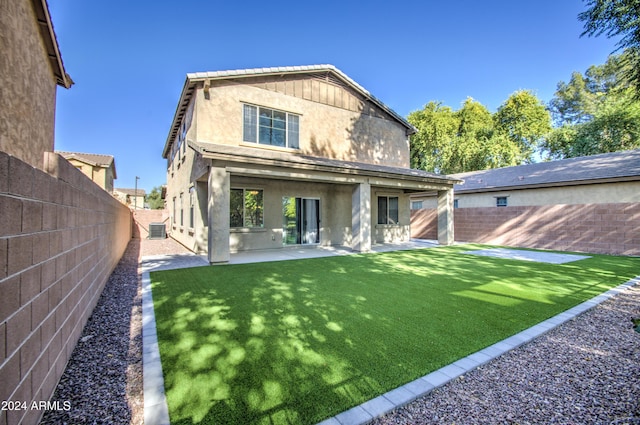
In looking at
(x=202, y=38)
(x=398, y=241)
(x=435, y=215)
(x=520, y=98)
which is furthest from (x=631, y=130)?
(x=202, y=38)

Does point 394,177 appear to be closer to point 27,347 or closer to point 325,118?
point 325,118

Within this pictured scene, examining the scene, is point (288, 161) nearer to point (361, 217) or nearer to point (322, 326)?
point (361, 217)

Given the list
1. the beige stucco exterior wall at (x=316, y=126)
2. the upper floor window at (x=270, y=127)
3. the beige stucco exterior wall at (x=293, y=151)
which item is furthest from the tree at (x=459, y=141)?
the upper floor window at (x=270, y=127)

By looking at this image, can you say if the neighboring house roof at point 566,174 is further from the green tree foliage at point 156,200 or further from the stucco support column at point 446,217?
the green tree foliage at point 156,200

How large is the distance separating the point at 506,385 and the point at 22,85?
32.3 feet

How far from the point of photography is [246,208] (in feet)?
37.4

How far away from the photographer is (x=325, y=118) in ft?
42.6

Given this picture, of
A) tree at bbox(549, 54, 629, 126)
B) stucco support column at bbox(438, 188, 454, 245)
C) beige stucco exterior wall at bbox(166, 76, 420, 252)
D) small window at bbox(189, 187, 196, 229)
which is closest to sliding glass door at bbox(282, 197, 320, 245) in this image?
beige stucco exterior wall at bbox(166, 76, 420, 252)

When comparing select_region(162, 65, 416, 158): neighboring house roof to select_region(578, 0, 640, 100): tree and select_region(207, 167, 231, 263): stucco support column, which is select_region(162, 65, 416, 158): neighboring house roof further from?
select_region(578, 0, 640, 100): tree

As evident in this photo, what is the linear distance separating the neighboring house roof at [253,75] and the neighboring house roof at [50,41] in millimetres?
3481

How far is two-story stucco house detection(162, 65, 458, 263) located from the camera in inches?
368

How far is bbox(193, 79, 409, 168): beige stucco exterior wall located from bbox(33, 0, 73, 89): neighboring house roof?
12.6 ft

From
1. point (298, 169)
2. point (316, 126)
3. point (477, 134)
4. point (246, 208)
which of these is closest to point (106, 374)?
point (298, 169)

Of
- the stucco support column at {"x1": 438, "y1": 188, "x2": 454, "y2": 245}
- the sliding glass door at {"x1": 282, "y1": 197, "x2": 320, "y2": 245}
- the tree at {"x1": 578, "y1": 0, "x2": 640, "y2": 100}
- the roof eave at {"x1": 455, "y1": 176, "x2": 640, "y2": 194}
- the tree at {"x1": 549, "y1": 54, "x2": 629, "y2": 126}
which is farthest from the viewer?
the tree at {"x1": 549, "y1": 54, "x2": 629, "y2": 126}
